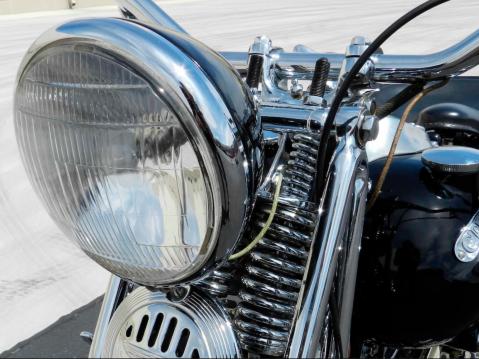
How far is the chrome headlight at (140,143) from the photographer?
0.73m

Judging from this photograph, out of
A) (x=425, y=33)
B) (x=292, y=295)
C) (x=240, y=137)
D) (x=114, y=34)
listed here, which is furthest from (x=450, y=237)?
(x=425, y=33)

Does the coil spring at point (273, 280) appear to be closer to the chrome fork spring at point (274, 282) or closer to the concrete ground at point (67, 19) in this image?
the chrome fork spring at point (274, 282)

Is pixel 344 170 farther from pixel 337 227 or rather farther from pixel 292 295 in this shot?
pixel 292 295

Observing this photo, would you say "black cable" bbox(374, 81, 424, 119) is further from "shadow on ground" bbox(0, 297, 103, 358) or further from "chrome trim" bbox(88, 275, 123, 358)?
"shadow on ground" bbox(0, 297, 103, 358)

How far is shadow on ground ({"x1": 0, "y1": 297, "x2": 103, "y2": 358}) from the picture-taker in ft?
6.36

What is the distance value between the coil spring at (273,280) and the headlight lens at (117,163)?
0.18 meters

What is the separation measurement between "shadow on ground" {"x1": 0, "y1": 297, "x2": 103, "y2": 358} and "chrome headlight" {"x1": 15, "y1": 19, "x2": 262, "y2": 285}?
1191mm

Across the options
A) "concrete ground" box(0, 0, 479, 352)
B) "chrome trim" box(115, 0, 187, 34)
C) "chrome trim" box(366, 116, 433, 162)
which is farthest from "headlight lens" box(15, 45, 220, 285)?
"concrete ground" box(0, 0, 479, 352)

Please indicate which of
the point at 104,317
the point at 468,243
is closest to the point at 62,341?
the point at 104,317

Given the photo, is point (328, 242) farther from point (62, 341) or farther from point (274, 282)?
point (62, 341)

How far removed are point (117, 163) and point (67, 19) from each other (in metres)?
1.73

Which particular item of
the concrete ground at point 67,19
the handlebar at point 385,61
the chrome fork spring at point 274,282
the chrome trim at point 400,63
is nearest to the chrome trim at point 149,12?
the handlebar at point 385,61

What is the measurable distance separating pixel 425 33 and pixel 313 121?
846 cm

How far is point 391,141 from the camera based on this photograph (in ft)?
4.49
